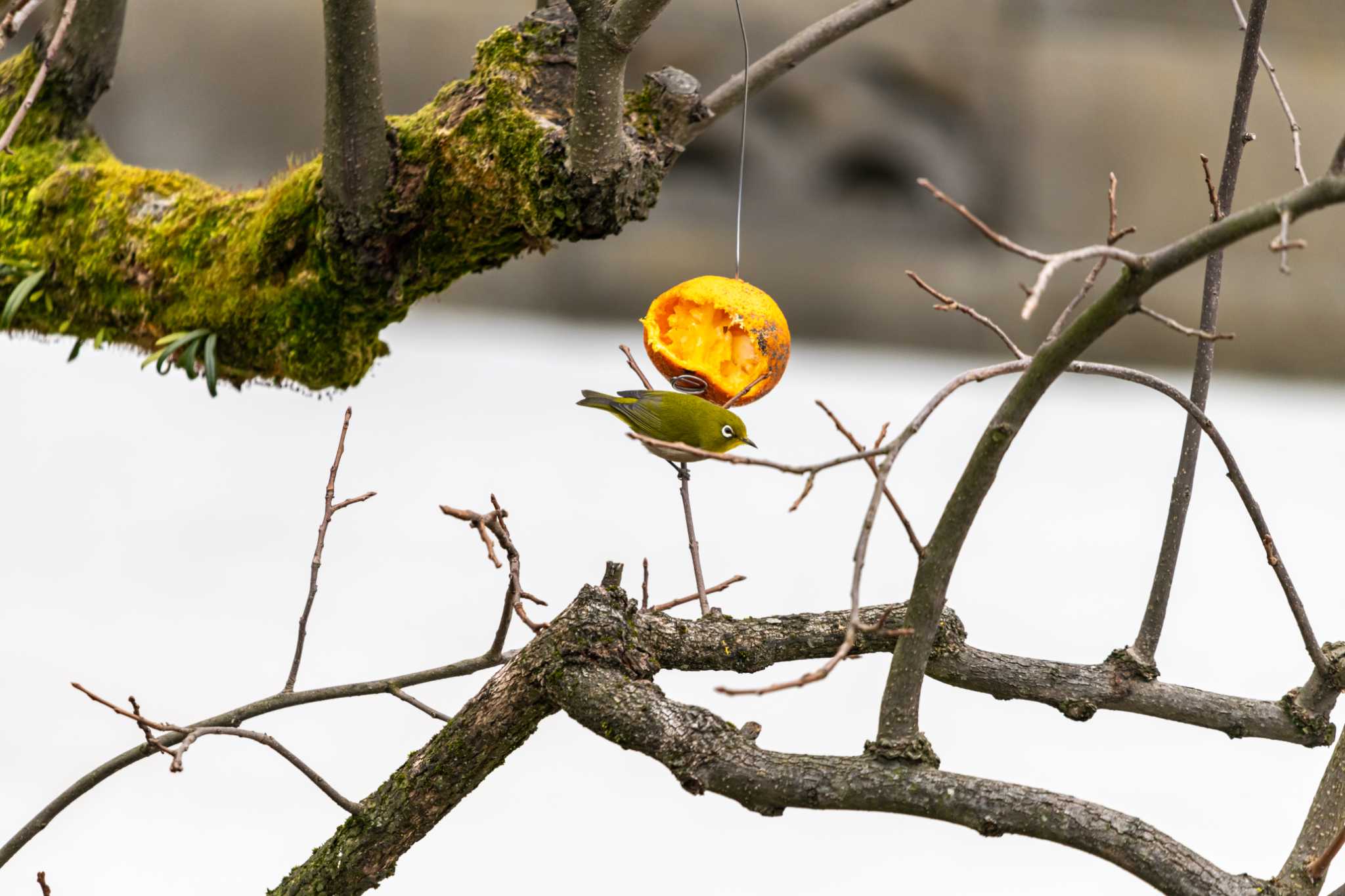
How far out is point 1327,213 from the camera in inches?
140

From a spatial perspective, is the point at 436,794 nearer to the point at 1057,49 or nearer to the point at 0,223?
the point at 0,223

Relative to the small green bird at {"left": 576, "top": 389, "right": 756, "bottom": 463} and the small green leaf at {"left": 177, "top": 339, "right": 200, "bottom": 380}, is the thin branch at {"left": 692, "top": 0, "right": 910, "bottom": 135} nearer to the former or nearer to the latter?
the small green bird at {"left": 576, "top": 389, "right": 756, "bottom": 463}

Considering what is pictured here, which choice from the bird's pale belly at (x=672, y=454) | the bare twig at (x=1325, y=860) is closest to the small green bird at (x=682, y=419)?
the bird's pale belly at (x=672, y=454)

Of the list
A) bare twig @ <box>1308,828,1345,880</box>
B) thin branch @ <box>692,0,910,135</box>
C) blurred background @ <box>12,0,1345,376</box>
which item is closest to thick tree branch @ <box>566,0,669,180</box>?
thin branch @ <box>692,0,910,135</box>

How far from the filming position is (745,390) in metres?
0.81

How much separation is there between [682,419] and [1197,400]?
348 mm

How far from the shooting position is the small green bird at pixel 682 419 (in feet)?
2.42

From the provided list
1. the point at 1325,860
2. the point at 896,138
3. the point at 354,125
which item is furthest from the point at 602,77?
the point at 896,138

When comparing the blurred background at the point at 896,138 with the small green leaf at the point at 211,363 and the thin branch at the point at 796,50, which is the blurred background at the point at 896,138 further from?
the small green leaf at the point at 211,363

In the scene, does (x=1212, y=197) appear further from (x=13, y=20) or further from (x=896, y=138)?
(x=896, y=138)

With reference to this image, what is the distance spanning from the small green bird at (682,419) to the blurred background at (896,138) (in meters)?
2.46

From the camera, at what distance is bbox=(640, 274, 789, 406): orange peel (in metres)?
0.82

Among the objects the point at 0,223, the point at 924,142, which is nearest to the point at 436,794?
the point at 0,223

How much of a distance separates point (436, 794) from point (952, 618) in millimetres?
359
